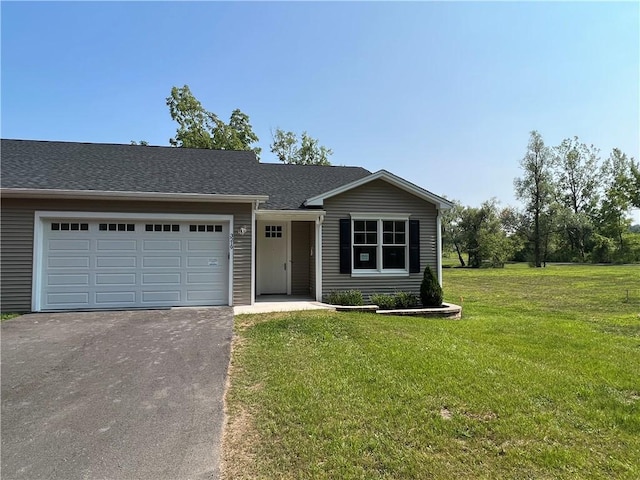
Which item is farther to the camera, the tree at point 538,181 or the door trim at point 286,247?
the tree at point 538,181

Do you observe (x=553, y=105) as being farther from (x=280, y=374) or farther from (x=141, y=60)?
(x=141, y=60)

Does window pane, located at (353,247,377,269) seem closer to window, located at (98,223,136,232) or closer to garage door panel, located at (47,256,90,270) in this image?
window, located at (98,223,136,232)

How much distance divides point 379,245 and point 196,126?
21.6 metres

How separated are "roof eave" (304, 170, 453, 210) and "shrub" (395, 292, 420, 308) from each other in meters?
2.94

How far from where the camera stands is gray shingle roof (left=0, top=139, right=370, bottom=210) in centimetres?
895

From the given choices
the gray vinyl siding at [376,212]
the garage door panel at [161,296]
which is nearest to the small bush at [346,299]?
the gray vinyl siding at [376,212]

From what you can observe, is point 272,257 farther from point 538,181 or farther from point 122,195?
point 538,181

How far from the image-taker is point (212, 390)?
161 inches

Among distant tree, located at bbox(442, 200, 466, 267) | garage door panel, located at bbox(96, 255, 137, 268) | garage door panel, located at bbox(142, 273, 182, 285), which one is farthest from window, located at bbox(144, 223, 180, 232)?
distant tree, located at bbox(442, 200, 466, 267)

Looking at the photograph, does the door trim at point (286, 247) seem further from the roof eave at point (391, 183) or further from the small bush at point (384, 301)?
the small bush at point (384, 301)

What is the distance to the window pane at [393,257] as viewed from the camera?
1051 centimetres

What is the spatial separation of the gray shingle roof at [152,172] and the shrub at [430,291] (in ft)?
13.8

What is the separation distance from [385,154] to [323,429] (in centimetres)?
1849

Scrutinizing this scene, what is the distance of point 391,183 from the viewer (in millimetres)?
10461
